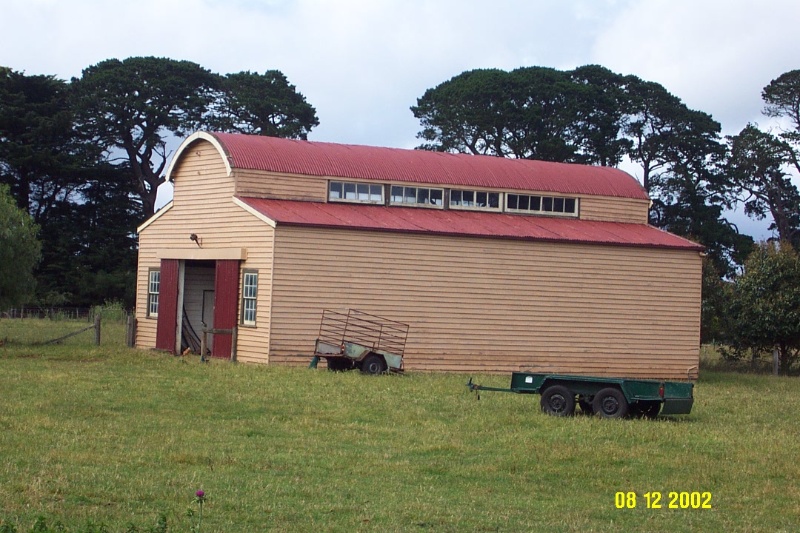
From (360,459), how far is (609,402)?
631 centimetres

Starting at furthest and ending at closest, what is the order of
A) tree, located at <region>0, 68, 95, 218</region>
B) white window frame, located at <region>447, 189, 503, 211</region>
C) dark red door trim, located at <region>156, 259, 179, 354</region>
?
tree, located at <region>0, 68, 95, 218</region>
white window frame, located at <region>447, 189, 503, 211</region>
dark red door trim, located at <region>156, 259, 179, 354</region>

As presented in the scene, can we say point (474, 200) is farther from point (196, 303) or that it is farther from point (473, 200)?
point (196, 303)

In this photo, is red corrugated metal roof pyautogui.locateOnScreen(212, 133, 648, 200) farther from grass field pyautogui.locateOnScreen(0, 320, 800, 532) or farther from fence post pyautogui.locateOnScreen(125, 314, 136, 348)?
grass field pyautogui.locateOnScreen(0, 320, 800, 532)

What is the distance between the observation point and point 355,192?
32.6 metres

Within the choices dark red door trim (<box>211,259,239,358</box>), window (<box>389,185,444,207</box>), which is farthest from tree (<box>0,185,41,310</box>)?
window (<box>389,185,444,207</box>)

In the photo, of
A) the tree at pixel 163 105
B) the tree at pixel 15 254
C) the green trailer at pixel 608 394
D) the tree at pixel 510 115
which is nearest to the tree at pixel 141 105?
the tree at pixel 163 105

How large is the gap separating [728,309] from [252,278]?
20158 mm

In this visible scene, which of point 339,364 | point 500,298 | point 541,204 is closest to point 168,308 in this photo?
point 339,364

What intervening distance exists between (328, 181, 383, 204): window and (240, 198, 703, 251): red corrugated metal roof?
0.30 m

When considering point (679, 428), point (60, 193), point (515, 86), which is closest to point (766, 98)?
point (515, 86)

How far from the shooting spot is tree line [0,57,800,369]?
60594mm

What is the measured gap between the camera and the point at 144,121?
6700 cm

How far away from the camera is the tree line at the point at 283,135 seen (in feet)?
199

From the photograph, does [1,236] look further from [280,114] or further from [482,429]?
[280,114]
